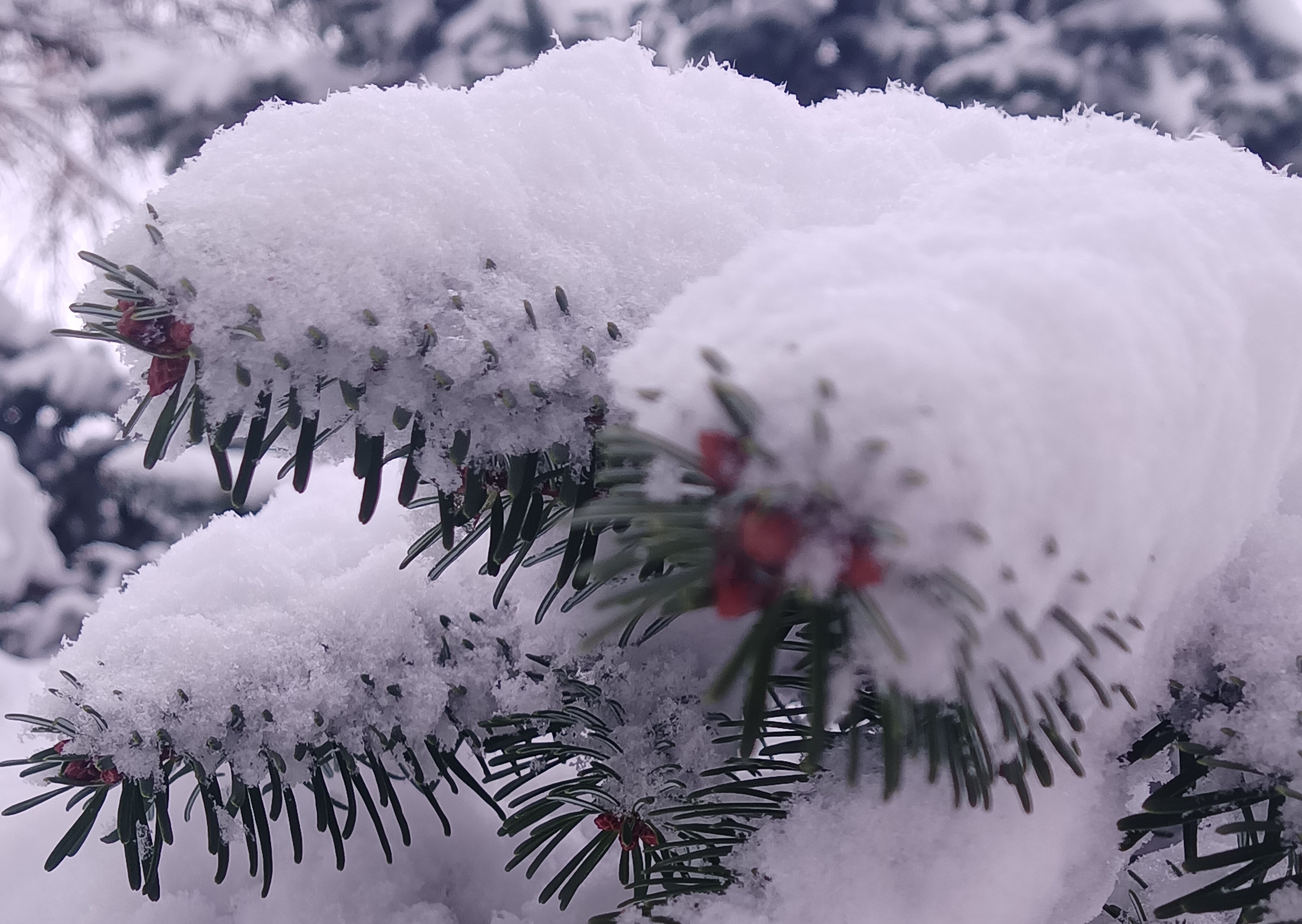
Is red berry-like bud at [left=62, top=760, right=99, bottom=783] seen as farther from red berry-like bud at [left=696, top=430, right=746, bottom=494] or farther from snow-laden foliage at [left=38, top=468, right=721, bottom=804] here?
red berry-like bud at [left=696, top=430, right=746, bottom=494]

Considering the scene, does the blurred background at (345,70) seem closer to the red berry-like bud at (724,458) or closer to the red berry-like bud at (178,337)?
the red berry-like bud at (178,337)

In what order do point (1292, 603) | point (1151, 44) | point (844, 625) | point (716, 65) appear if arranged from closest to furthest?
point (844, 625), point (1292, 603), point (716, 65), point (1151, 44)

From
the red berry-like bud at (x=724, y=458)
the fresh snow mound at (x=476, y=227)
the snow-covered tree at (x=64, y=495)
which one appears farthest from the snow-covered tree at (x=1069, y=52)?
the red berry-like bud at (x=724, y=458)

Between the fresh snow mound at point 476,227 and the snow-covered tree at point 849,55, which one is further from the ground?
the snow-covered tree at point 849,55

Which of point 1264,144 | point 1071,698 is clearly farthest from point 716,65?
point 1264,144

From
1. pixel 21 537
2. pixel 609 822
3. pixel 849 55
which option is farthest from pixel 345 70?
pixel 609 822

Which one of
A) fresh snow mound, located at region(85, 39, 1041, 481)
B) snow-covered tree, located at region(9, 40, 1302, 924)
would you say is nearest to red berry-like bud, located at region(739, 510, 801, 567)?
snow-covered tree, located at region(9, 40, 1302, 924)

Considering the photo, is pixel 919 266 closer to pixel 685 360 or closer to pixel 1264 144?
pixel 685 360
